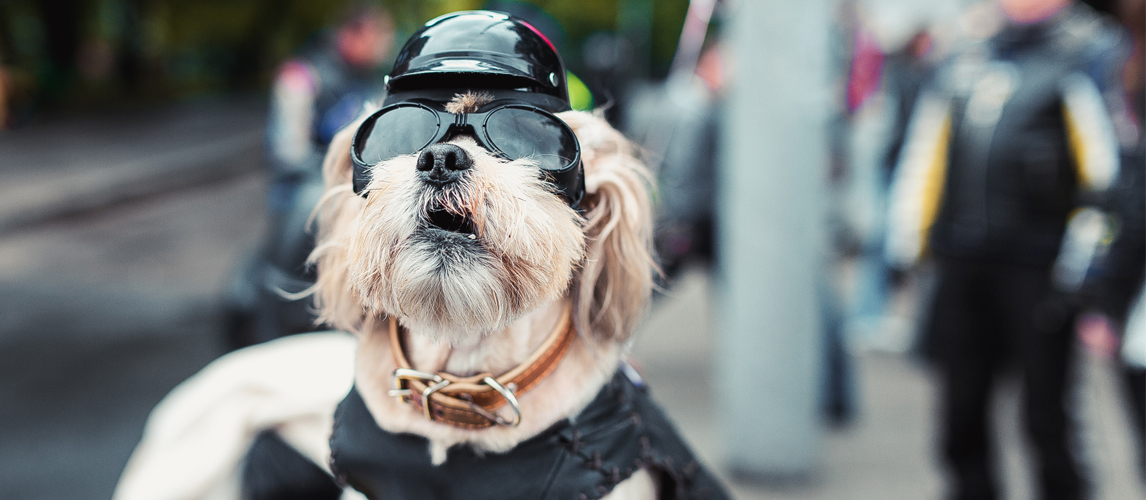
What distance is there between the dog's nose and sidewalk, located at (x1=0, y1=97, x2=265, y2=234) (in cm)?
914

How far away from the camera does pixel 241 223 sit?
34.7 feet

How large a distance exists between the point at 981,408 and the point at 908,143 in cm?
108

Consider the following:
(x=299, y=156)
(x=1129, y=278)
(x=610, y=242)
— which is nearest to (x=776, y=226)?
(x=1129, y=278)

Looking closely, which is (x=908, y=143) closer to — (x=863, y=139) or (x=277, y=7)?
(x=863, y=139)

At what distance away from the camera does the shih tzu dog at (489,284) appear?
146 centimetres

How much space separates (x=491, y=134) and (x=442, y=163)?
0.14 metres

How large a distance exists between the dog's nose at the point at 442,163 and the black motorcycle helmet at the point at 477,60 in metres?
0.17

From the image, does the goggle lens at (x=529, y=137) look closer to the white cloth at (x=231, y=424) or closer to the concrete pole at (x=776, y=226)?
the white cloth at (x=231, y=424)

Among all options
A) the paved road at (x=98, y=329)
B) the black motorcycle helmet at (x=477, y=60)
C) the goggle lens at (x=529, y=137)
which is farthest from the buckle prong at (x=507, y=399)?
the paved road at (x=98, y=329)

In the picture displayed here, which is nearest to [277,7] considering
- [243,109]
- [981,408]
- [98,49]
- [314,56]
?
[243,109]

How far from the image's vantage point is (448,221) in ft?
4.78

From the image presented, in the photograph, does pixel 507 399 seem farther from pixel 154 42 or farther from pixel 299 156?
pixel 154 42

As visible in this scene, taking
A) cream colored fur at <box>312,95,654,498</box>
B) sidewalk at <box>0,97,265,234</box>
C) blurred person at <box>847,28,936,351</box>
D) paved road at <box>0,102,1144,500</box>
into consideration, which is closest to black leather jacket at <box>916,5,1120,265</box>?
paved road at <box>0,102,1144,500</box>

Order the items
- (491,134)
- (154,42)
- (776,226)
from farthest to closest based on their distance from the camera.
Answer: (154,42) < (776,226) < (491,134)
